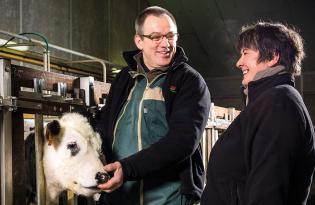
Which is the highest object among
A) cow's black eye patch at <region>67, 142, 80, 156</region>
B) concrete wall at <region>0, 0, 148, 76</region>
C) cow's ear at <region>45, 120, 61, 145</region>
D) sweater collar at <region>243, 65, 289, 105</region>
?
concrete wall at <region>0, 0, 148, 76</region>

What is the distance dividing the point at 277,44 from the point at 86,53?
4.57m

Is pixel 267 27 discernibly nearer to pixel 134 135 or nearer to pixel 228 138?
pixel 228 138

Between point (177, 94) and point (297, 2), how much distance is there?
493 cm

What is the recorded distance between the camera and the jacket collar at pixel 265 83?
149 centimetres

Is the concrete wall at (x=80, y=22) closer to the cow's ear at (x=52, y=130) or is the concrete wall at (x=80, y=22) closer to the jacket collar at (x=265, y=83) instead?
the cow's ear at (x=52, y=130)

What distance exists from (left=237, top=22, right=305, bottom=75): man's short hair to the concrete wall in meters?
3.46

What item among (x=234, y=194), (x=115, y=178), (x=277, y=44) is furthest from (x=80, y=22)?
(x=234, y=194)

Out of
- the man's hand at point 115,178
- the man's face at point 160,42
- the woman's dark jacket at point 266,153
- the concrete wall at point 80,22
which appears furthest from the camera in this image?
the concrete wall at point 80,22

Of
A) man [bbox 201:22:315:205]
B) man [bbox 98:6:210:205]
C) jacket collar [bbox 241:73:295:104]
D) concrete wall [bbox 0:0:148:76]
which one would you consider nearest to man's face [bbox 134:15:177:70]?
man [bbox 98:6:210:205]

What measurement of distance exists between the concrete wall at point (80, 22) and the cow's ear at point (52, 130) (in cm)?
279

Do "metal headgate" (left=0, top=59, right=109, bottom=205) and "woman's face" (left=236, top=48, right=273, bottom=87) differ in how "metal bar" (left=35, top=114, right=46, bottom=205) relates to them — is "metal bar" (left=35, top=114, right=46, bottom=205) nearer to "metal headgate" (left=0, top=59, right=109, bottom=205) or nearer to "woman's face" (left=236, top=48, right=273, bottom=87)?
"metal headgate" (left=0, top=59, right=109, bottom=205)

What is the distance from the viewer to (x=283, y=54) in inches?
60.8

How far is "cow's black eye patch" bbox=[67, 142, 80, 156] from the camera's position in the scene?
1990mm

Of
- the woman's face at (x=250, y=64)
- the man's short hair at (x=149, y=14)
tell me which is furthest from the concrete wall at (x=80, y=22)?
the woman's face at (x=250, y=64)
